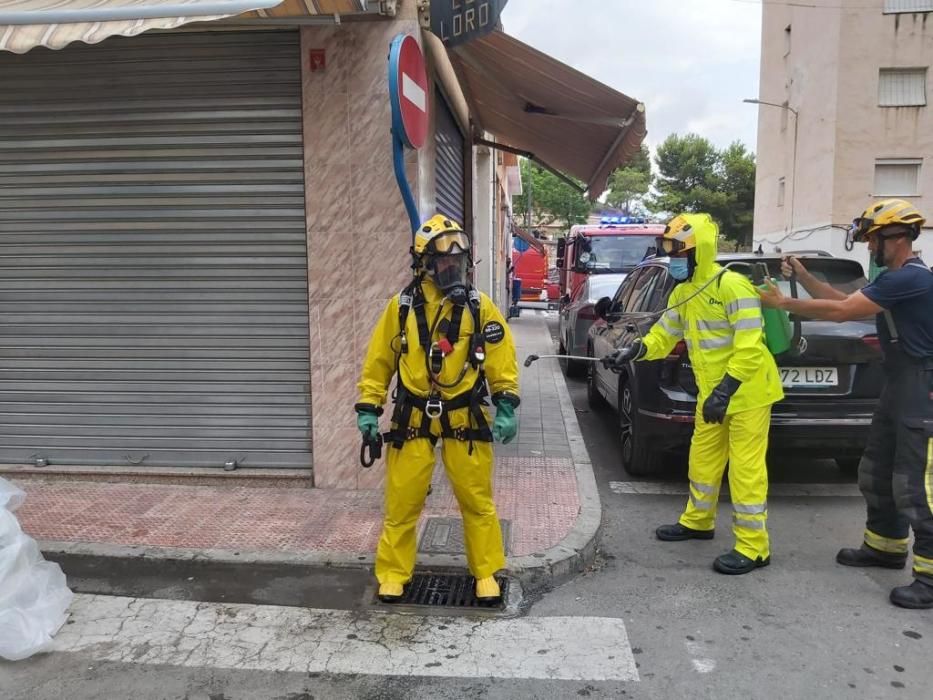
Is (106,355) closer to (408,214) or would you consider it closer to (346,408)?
(346,408)

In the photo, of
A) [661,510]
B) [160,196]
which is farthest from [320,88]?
[661,510]

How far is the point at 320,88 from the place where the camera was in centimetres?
496

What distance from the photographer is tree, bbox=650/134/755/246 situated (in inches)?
1848

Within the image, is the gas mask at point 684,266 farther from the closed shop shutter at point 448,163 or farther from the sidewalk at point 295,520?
the closed shop shutter at point 448,163

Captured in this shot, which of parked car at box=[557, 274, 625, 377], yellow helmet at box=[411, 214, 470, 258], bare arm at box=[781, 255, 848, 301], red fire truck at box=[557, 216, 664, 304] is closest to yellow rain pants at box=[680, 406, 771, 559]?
bare arm at box=[781, 255, 848, 301]

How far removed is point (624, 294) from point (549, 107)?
1.89m

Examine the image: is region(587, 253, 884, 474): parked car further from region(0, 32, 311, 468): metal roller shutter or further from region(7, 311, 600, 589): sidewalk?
region(0, 32, 311, 468): metal roller shutter

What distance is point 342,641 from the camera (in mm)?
3424

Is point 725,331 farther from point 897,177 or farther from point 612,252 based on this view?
point 897,177

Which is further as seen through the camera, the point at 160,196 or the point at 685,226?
the point at 160,196

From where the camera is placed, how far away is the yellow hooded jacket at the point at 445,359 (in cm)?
362

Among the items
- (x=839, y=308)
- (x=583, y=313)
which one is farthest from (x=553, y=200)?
(x=839, y=308)

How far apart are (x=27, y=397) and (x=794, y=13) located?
2943 cm

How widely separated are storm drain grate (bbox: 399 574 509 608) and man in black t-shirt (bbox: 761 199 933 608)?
211cm
